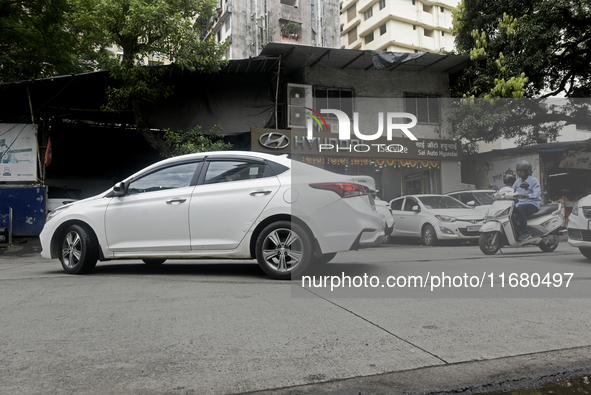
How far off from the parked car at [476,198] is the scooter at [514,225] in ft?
4.27

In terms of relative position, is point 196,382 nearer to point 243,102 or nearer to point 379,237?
point 379,237

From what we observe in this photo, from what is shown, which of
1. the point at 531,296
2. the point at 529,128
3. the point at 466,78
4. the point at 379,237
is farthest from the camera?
the point at 466,78

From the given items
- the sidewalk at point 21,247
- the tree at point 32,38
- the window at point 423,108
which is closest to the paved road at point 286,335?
the sidewalk at point 21,247

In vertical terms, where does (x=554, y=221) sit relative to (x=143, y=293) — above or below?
above

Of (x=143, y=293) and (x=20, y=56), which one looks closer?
(x=143, y=293)

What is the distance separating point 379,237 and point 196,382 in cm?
364

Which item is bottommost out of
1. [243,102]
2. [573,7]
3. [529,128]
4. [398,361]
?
[398,361]

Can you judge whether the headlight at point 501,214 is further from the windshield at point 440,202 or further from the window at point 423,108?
the window at point 423,108

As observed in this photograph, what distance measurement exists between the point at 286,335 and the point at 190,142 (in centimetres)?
1158

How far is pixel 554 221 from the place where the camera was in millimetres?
7363

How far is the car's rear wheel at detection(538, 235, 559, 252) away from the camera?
741cm

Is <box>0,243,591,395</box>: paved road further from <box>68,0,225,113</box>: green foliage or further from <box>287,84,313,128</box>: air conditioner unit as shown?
<box>287,84,313,128</box>: air conditioner unit

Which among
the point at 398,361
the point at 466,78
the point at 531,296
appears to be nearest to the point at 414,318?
the point at 398,361

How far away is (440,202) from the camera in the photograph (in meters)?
11.3
